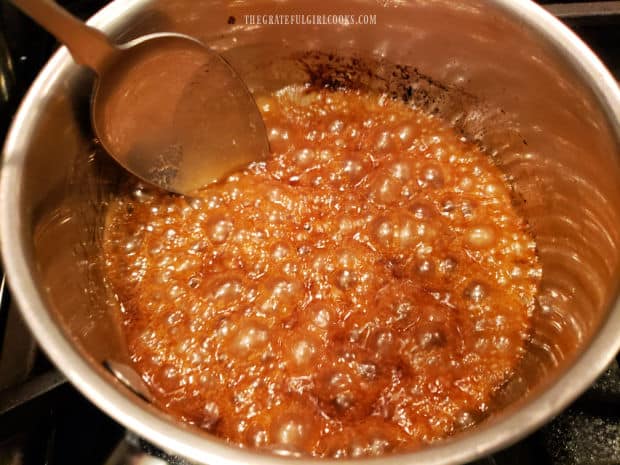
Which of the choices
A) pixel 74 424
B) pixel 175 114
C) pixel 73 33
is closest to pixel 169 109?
pixel 175 114

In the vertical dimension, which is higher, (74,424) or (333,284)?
(333,284)

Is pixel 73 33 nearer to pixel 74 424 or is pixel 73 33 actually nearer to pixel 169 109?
pixel 169 109

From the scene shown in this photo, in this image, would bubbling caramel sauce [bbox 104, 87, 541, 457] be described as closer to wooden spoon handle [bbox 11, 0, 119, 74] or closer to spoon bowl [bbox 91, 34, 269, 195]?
spoon bowl [bbox 91, 34, 269, 195]

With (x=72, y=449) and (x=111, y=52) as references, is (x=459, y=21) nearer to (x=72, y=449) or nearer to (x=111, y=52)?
(x=111, y=52)

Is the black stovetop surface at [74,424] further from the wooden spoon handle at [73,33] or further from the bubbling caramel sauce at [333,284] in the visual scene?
the wooden spoon handle at [73,33]

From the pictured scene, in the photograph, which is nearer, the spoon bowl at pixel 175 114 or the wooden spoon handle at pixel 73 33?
the wooden spoon handle at pixel 73 33

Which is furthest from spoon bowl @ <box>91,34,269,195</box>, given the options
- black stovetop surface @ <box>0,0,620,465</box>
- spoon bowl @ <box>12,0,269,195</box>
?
black stovetop surface @ <box>0,0,620,465</box>

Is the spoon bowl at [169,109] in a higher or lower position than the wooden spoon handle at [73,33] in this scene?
lower

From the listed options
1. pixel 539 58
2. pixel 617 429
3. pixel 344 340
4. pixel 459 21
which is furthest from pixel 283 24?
pixel 617 429

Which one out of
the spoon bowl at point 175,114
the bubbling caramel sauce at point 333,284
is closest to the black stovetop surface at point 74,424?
the bubbling caramel sauce at point 333,284
